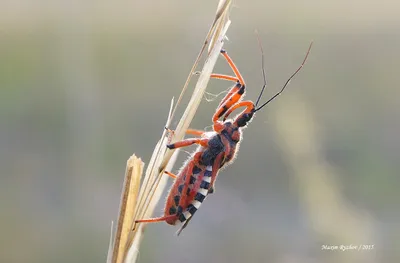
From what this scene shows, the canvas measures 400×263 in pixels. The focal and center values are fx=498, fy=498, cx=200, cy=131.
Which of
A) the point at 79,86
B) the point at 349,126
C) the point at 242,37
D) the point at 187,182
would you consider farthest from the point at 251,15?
the point at 187,182

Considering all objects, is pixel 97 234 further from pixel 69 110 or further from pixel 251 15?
pixel 251 15

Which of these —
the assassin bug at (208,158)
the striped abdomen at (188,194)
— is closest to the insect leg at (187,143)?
the assassin bug at (208,158)

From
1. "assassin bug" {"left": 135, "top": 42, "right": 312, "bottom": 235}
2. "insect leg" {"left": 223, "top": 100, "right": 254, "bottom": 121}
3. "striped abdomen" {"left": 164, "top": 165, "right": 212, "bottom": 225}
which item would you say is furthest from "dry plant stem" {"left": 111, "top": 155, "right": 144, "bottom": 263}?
"insect leg" {"left": 223, "top": 100, "right": 254, "bottom": 121}

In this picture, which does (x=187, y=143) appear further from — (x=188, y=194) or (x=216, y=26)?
(x=216, y=26)

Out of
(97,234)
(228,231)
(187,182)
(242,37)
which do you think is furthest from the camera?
(242,37)

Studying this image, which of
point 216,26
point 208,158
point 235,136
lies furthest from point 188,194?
point 216,26

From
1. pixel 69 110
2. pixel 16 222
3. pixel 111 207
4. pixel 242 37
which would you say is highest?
pixel 242 37

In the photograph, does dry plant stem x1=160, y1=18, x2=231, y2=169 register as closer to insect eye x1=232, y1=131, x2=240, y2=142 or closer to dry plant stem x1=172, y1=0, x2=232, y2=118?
dry plant stem x1=172, y1=0, x2=232, y2=118
